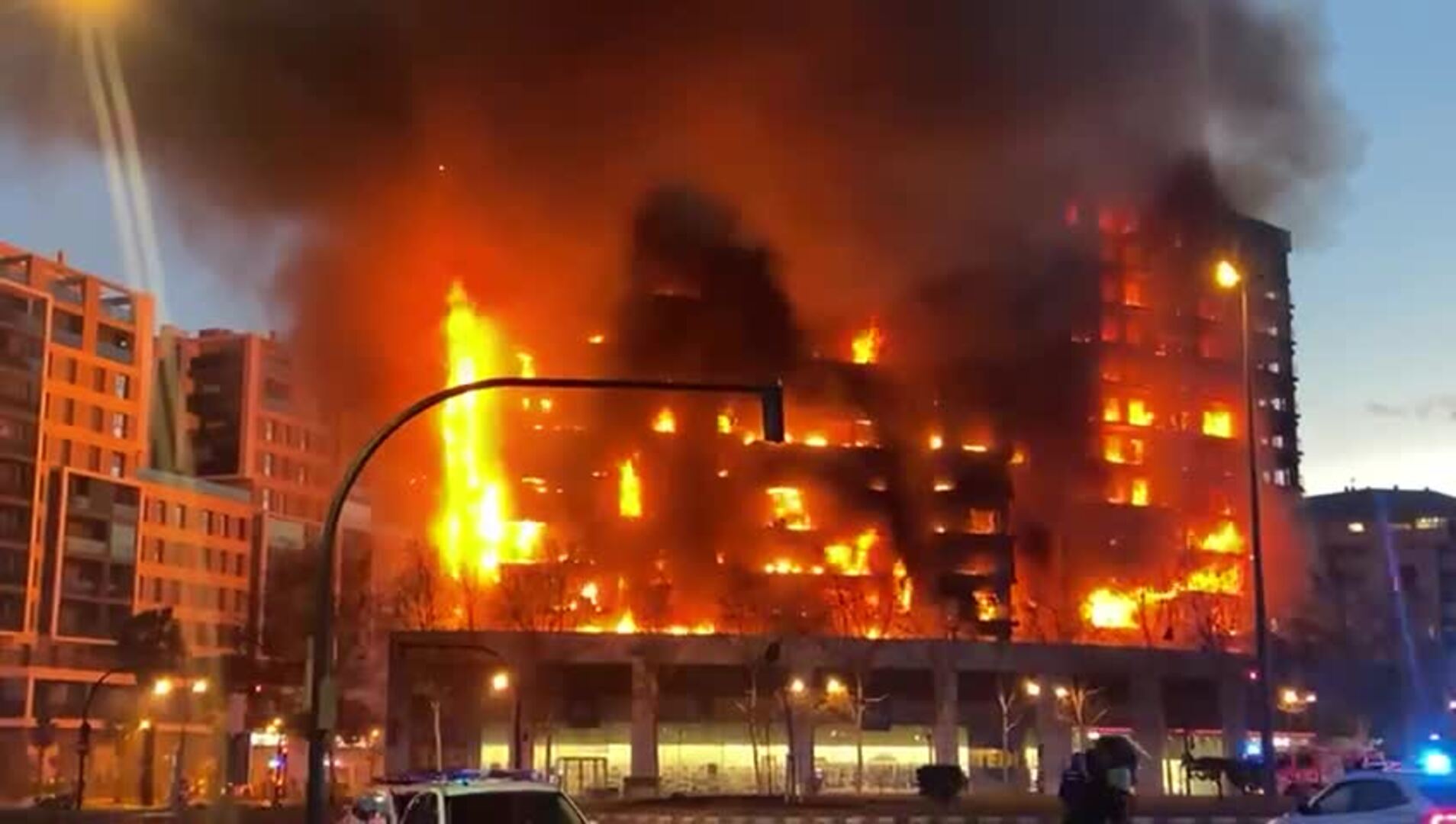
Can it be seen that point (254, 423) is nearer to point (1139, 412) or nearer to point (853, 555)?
point (853, 555)

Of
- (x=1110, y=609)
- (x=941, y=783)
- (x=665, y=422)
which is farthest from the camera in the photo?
(x=1110, y=609)

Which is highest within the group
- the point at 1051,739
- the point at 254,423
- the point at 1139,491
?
the point at 254,423

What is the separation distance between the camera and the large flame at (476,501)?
80.8 m

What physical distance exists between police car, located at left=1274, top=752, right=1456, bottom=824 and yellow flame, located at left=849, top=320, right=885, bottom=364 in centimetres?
7455

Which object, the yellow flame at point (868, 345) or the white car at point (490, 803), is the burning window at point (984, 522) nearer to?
the yellow flame at point (868, 345)

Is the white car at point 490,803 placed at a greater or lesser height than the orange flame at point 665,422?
lesser

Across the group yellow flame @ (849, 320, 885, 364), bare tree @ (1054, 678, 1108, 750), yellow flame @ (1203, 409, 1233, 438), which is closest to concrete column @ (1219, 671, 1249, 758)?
bare tree @ (1054, 678, 1108, 750)

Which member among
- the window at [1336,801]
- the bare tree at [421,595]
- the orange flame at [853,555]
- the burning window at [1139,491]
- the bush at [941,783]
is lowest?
the bush at [941,783]

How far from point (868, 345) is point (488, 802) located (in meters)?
81.6

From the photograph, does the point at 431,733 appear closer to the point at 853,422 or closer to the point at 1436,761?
the point at 853,422

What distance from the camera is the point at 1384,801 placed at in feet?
56.5

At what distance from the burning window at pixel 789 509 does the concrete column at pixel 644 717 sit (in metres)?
17.8

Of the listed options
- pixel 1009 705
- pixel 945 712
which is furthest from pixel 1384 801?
pixel 1009 705

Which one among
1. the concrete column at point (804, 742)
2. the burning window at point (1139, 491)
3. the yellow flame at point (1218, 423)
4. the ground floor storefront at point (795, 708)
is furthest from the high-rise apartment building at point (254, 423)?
the yellow flame at point (1218, 423)
